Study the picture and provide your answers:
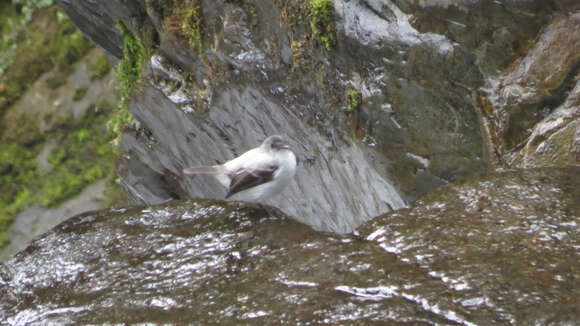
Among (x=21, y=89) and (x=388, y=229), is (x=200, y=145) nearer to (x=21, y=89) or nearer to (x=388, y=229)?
(x=388, y=229)

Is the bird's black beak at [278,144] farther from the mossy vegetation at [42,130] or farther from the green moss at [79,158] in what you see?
the green moss at [79,158]

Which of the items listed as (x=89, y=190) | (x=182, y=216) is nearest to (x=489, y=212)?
(x=182, y=216)

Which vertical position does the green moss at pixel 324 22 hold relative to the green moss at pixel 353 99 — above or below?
above

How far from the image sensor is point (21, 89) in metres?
14.8

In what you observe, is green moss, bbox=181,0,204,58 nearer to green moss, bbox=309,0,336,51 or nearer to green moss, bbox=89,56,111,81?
green moss, bbox=309,0,336,51

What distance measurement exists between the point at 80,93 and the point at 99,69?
68 centimetres

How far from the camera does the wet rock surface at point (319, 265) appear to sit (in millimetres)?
3043

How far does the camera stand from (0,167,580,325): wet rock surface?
3.04 meters

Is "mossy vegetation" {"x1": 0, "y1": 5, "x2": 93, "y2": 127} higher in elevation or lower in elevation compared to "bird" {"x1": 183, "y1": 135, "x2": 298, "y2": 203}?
higher

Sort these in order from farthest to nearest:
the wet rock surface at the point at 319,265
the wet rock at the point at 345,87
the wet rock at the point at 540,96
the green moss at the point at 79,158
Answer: the green moss at the point at 79,158, the wet rock at the point at 345,87, the wet rock at the point at 540,96, the wet rock surface at the point at 319,265

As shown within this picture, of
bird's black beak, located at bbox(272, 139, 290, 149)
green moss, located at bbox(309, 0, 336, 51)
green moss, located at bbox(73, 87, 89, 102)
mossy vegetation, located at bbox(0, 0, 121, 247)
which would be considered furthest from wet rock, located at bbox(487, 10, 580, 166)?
green moss, located at bbox(73, 87, 89, 102)

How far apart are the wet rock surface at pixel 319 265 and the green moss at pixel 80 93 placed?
989 centimetres

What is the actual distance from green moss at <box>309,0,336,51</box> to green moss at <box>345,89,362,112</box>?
465 millimetres

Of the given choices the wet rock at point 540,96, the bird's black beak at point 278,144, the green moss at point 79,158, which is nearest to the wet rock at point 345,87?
the wet rock at point 540,96
